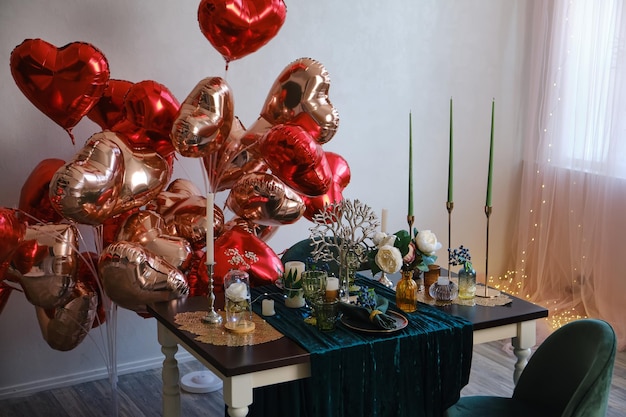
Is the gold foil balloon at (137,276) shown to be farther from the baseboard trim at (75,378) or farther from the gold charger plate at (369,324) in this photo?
the baseboard trim at (75,378)

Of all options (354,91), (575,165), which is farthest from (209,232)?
(575,165)

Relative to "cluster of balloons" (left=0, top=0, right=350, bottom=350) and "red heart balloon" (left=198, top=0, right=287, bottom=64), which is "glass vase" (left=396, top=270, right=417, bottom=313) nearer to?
"cluster of balloons" (left=0, top=0, right=350, bottom=350)

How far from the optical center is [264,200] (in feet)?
9.78

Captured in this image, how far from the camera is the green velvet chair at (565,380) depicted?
204 cm

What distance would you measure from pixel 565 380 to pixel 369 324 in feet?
1.92

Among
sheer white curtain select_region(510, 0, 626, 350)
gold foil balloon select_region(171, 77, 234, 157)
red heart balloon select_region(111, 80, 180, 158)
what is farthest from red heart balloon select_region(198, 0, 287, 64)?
sheer white curtain select_region(510, 0, 626, 350)

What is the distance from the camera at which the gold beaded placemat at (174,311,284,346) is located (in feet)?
7.18

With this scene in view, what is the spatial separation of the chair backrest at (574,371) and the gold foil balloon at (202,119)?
137 centimetres

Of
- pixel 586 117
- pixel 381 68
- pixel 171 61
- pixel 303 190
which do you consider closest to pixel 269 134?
pixel 303 190

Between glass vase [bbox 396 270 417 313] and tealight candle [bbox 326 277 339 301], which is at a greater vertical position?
tealight candle [bbox 326 277 339 301]

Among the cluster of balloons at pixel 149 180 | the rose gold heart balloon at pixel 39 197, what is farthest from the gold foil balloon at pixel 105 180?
the rose gold heart balloon at pixel 39 197

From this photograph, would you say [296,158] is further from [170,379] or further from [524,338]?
[524,338]

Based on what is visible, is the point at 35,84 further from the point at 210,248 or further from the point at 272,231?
the point at 272,231

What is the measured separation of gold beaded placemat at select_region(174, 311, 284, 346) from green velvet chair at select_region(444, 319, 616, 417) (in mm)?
602
